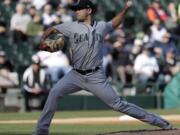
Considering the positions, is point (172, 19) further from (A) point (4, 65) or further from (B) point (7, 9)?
(A) point (4, 65)

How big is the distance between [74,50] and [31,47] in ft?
37.8

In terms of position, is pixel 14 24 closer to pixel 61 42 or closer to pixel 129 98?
pixel 129 98

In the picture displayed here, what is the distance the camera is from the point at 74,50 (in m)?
9.20

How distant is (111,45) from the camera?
20812mm

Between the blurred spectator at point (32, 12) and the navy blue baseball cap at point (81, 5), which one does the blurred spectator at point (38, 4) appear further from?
the navy blue baseball cap at point (81, 5)

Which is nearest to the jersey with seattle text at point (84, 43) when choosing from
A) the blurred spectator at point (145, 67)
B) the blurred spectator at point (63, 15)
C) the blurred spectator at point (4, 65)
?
the blurred spectator at point (4, 65)

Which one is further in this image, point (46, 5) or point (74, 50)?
point (46, 5)

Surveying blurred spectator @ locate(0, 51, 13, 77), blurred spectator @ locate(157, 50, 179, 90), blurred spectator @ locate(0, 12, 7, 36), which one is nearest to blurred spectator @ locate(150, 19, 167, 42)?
blurred spectator @ locate(157, 50, 179, 90)

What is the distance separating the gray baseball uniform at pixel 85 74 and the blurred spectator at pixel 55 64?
32.3 ft

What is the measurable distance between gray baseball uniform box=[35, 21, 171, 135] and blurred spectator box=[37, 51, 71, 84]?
985 cm

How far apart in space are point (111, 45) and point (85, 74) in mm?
11651

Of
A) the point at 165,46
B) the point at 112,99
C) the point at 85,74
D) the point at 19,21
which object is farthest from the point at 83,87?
the point at 165,46

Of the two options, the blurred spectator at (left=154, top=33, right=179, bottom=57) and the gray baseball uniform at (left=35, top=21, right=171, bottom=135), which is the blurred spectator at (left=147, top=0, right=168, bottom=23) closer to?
the blurred spectator at (left=154, top=33, right=179, bottom=57)

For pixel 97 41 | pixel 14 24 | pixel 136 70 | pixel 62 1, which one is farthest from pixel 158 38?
pixel 97 41
